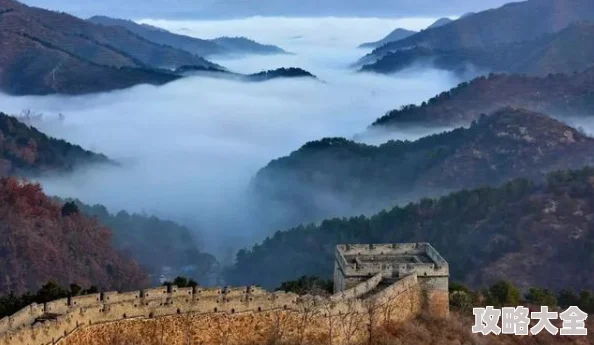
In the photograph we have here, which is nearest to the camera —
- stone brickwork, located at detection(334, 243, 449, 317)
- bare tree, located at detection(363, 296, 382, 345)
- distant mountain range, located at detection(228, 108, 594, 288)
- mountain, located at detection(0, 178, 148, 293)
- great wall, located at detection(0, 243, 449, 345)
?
great wall, located at detection(0, 243, 449, 345)

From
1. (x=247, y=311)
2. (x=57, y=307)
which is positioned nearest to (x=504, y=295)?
(x=247, y=311)

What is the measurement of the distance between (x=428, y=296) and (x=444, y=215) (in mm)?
58554

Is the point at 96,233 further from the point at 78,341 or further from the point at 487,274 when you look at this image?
the point at 78,341

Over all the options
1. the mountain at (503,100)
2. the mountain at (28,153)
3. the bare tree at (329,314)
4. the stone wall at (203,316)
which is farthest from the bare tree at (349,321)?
the mountain at (503,100)

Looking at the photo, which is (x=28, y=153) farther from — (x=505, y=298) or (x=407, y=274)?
(x=407, y=274)

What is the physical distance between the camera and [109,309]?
23.7 meters

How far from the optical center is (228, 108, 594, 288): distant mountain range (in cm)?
7994

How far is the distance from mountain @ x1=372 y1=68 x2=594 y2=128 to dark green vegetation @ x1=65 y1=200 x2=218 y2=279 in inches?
2553

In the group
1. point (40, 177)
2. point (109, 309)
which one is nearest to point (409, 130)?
point (40, 177)

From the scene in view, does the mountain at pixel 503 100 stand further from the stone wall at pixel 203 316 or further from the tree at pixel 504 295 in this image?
the stone wall at pixel 203 316

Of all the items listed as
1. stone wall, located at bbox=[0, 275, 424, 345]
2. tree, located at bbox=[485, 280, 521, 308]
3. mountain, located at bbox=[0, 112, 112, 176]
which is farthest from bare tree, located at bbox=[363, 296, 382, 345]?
mountain, located at bbox=[0, 112, 112, 176]

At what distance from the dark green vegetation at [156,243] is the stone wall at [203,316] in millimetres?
59120

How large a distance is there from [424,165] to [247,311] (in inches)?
3868

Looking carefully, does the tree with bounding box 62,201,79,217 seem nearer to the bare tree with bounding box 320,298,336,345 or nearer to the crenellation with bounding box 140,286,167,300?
the bare tree with bounding box 320,298,336,345
